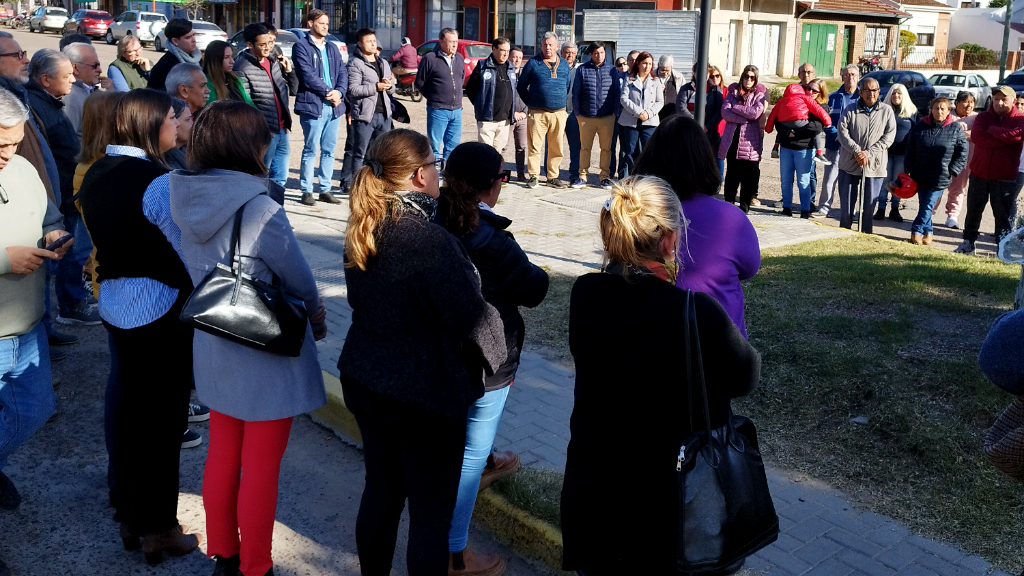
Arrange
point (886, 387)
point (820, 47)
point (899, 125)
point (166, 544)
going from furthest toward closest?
point (820, 47)
point (899, 125)
point (886, 387)
point (166, 544)

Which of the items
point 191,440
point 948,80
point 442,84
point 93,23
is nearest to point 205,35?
point 93,23

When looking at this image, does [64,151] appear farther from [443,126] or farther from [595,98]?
[595,98]

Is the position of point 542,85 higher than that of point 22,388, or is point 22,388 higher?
point 542,85

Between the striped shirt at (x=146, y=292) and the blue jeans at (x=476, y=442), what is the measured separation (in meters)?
1.29

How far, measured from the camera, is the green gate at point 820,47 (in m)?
41.2

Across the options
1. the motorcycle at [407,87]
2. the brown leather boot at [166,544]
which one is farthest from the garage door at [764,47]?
the brown leather boot at [166,544]

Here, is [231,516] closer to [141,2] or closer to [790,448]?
[790,448]

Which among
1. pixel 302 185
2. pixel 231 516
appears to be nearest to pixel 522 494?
pixel 231 516

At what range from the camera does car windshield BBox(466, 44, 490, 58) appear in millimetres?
28000

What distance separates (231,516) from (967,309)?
215 inches

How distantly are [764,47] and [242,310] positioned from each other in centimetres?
3983

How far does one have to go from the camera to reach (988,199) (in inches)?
389

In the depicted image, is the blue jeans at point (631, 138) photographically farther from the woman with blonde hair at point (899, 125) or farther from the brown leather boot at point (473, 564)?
the brown leather boot at point (473, 564)

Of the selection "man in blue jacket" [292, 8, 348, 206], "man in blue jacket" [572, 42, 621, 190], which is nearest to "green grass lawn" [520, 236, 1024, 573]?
"man in blue jacket" [292, 8, 348, 206]
